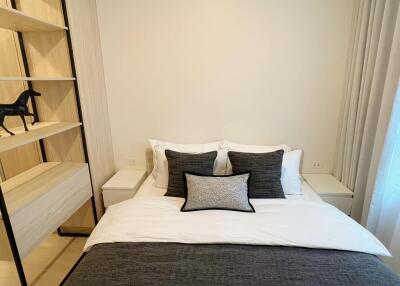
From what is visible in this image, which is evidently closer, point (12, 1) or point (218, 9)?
point (12, 1)

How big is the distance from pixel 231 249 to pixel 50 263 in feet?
Result: 5.56

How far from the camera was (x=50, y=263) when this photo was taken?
6.94 feet

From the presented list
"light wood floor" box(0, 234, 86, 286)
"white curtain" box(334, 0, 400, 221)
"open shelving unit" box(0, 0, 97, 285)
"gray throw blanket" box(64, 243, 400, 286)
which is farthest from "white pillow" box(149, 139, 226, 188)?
"white curtain" box(334, 0, 400, 221)

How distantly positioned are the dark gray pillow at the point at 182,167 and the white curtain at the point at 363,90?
1246 mm

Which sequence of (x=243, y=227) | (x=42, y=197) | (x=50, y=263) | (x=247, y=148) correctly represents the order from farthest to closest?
(x=247, y=148) → (x=50, y=263) → (x=42, y=197) → (x=243, y=227)

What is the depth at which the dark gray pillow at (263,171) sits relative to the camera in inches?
76.7

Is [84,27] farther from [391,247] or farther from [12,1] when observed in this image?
[391,247]

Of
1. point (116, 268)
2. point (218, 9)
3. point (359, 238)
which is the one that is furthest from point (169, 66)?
point (359, 238)

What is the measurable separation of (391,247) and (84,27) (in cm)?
300

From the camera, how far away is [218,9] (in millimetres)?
2230

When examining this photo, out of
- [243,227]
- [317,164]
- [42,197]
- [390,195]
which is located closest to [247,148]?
[317,164]

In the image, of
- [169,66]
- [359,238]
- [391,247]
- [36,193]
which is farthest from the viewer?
[169,66]

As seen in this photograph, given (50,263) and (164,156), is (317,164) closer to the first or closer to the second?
(164,156)

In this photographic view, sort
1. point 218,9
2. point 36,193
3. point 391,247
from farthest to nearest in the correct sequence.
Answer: point 218,9
point 391,247
point 36,193
